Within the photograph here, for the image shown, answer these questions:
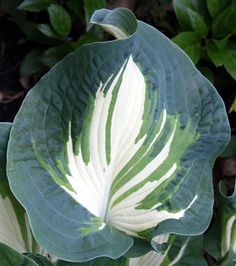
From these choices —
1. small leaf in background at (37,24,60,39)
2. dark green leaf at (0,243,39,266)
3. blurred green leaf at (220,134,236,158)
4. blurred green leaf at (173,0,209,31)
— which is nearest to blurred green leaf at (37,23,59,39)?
small leaf in background at (37,24,60,39)

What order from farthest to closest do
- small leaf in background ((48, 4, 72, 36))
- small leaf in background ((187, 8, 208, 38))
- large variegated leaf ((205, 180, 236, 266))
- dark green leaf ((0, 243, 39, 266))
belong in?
1. small leaf in background ((48, 4, 72, 36))
2. small leaf in background ((187, 8, 208, 38))
3. large variegated leaf ((205, 180, 236, 266))
4. dark green leaf ((0, 243, 39, 266))

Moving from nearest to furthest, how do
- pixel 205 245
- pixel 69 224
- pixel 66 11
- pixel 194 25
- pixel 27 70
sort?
pixel 69 224
pixel 205 245
pixel 194 25
pixel 66 11
pixel 27 70

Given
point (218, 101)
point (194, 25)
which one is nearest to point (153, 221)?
point (218, 101)

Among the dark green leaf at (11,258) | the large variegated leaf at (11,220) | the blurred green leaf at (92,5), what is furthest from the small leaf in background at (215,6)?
the dark green leaf at (11,258)

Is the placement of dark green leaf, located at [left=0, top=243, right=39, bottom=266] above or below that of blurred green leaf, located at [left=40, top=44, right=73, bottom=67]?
above

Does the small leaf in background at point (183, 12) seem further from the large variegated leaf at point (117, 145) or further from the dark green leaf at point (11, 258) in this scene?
the dark green leaf at point (11, 258)

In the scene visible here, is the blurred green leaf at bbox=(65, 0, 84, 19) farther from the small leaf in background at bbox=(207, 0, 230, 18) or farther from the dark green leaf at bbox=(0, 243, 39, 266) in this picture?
the dark green leaf at bbox=(0, 243, 39, 266)

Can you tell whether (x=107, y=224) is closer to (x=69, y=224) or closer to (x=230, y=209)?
(x=69, y=224)
